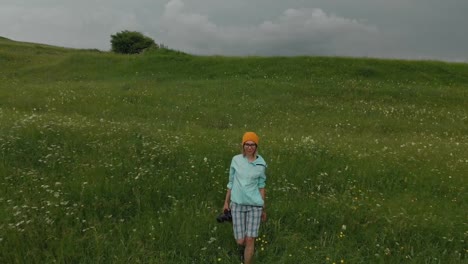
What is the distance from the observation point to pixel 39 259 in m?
6.18

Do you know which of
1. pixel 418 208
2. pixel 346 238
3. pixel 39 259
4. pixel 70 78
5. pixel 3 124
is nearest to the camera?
pixel 39 259

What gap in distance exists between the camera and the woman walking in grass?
636 centimetres

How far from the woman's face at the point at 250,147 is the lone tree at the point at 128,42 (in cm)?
5552

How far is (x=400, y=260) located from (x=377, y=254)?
0.40 m

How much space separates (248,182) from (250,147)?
538mm

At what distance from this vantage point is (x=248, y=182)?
20.9ft

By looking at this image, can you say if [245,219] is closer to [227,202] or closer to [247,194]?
[227,202]

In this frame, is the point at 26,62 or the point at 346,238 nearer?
the point at 346,238

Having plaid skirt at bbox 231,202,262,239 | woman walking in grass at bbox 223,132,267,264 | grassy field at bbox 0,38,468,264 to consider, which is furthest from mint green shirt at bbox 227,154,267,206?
grassy field at bbox 0,38,468,264

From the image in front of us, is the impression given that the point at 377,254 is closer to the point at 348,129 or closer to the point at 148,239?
the point at 148,239

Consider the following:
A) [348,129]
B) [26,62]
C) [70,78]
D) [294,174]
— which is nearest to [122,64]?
[70,78]

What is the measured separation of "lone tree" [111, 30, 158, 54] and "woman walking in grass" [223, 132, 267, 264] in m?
55.5

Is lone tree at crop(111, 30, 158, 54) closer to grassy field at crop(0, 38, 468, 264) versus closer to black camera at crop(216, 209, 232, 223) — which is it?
grassy field at crop(0, 38, 468, 264)

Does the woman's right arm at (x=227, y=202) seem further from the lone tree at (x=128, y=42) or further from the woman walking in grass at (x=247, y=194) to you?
the lone tree at (x=128, y=42)
